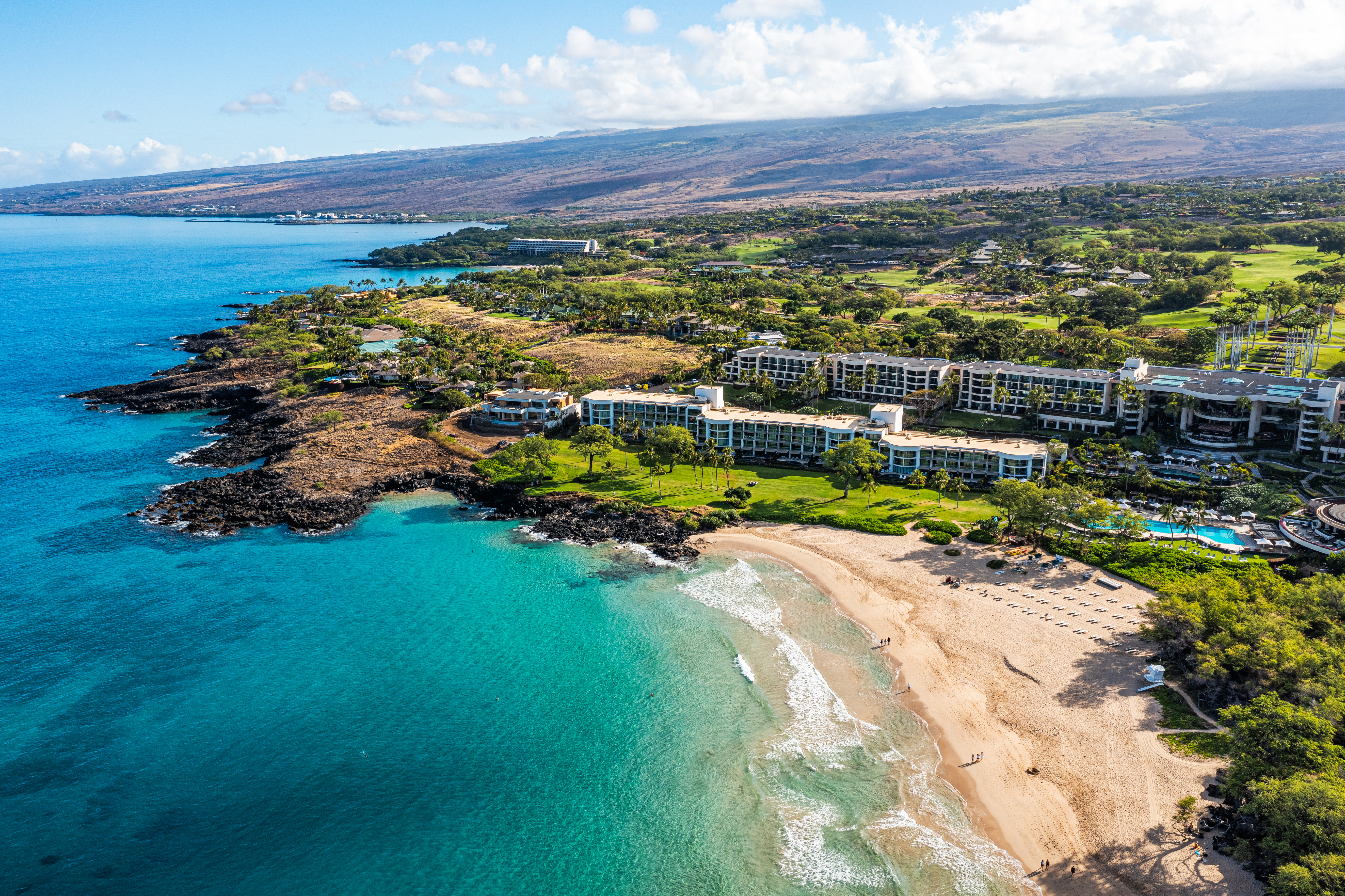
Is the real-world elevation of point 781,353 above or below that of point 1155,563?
above

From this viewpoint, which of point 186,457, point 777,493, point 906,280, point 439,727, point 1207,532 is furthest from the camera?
point 906,280

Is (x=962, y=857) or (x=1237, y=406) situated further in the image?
(x=1237, y=406)

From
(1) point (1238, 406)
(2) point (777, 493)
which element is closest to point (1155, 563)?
(2) point (777, 493)

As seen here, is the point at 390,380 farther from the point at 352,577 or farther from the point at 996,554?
the point at 996,554

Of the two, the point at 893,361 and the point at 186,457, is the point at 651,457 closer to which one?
the point at 893,361

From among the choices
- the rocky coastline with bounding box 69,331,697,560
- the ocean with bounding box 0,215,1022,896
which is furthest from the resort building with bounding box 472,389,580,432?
the ocean with bounding box 0,215,1022,896

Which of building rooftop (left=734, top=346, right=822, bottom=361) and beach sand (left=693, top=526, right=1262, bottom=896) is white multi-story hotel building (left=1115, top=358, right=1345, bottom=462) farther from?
building rooftop (left=734, top=346, right=822, bottom=361)

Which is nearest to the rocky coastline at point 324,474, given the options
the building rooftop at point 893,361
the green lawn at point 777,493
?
the green lawn at point 777,493

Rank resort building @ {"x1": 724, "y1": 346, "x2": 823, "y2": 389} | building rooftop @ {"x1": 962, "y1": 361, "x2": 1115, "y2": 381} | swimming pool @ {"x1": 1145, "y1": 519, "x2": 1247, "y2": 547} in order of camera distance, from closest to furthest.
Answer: swimming pool @ {"x1": 1145, "y1": 519, "x2": 1247, "y2": 547} → building rooftop @ {"x1": 962, "y1": 361, "x2": 1115, "y2": 381} → resort building @ {"x1": 724, "y1": 346, "x2": 823, "y2": 389}
